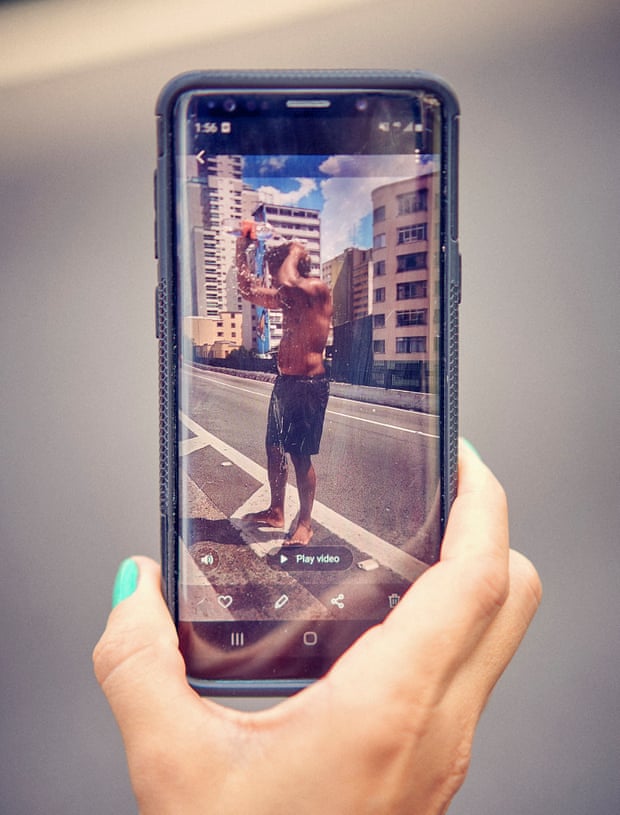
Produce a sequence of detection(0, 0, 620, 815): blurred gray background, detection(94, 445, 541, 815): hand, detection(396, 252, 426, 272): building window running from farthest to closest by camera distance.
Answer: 1. detection(0, 0, 620, 815): blurred gray background
2. detection(396, 252, 426, 272): building window
3. detection(94, 445, 541, 815): hand

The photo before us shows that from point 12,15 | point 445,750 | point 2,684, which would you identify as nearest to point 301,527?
point 445,750

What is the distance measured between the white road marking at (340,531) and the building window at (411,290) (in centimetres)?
15

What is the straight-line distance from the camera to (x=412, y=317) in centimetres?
35

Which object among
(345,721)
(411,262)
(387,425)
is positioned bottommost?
(345,721)

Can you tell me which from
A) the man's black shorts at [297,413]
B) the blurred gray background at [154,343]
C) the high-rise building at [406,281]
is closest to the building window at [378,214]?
the high-rise building at [406,281]

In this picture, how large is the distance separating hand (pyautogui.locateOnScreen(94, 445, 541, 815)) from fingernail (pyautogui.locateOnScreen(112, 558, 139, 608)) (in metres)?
0.05

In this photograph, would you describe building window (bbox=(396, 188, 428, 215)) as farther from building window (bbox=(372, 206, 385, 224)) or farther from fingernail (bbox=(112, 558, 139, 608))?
fingernail (bbox=(112, 558, 139, 608))

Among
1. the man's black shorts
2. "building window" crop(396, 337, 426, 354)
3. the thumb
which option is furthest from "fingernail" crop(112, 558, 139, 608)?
"building window" crop(396, 337, 426, 354)

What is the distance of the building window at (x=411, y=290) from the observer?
35 cm

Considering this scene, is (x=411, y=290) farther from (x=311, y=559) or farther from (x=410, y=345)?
(x=311, y=559)

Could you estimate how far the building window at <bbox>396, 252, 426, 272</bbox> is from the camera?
1.14 feet

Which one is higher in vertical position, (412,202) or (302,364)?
(412,202)

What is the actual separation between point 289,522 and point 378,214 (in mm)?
211

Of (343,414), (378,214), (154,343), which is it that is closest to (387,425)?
(343,414)
